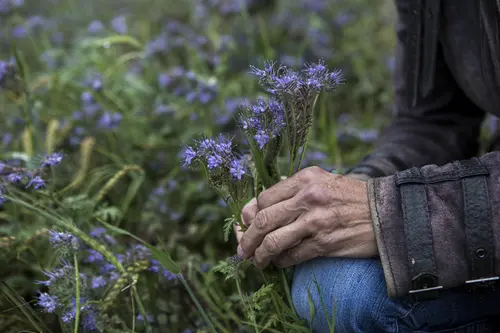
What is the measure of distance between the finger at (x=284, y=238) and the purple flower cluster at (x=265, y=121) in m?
0.21

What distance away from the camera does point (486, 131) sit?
2494mm

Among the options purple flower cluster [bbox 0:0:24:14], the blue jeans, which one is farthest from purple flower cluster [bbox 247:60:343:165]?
purple flower cluster [bbox 0:0:24:14]

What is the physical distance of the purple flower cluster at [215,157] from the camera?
142cm

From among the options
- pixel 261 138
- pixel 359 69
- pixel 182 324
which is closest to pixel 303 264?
pixel 261 138

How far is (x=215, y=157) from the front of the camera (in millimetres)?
1427

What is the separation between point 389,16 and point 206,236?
2.35 m

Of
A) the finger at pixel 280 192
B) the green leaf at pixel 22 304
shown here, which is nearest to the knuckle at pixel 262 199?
the finger at pixel 280 192

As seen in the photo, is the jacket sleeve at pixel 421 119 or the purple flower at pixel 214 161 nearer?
the purple flower at pixel 214 161

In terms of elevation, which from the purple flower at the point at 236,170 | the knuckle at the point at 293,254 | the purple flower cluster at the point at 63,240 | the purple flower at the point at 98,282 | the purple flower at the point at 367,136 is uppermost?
the purple flower at the point at 236,170

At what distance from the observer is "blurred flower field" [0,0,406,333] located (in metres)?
1.73

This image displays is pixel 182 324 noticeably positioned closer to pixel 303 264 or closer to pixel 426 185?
pixel 303 264

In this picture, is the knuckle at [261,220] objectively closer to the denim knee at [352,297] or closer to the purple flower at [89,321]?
the denim knee at [352,297]

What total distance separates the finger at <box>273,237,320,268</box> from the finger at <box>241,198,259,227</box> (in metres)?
0.12

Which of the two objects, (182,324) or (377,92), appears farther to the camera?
(377,92)
